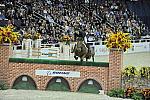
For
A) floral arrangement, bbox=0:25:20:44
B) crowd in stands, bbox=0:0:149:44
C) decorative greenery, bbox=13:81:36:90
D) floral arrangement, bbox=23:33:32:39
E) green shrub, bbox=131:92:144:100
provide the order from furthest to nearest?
crowd in stands, bbox=0:0:149:44 → floral arrangement, bbox=23:33:32:39 → floral arrangement, bbox=0:25:20:44 → decorative greenery, bbox=13:81:36:90 → green shrub, bbox=131:92:144:100

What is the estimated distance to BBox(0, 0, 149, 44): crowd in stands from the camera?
34062mm

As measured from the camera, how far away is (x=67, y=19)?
3691 centimetres

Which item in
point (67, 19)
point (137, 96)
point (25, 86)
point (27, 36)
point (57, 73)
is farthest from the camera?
point (67, 19)

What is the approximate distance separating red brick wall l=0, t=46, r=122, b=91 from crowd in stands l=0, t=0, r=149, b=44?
1193 centimetres

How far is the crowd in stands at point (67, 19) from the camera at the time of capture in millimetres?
34062

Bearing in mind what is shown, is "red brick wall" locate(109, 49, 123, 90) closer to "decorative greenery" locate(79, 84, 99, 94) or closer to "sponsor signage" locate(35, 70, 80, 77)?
"decorative greenery" locate(79, 84, 99, 94)

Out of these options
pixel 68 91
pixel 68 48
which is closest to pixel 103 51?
pixel 68 48

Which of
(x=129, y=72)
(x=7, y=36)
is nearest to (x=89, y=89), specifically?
(x=129, y=72)

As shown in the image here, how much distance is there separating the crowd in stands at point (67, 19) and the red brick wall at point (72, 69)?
11934 mm

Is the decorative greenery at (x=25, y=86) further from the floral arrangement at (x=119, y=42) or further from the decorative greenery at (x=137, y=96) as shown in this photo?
the decorative greenery at (x=137, y=96)

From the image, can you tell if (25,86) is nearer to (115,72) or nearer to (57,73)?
(57,73)

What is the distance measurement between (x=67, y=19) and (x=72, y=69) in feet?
58.1

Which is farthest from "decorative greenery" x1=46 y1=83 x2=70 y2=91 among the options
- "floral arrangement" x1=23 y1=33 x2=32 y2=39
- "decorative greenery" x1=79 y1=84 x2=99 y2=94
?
"floral arrangement" x1=23 y1=33 x2=32 y2=39


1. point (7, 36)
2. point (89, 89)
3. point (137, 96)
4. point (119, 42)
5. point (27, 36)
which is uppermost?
point (27, 36)
